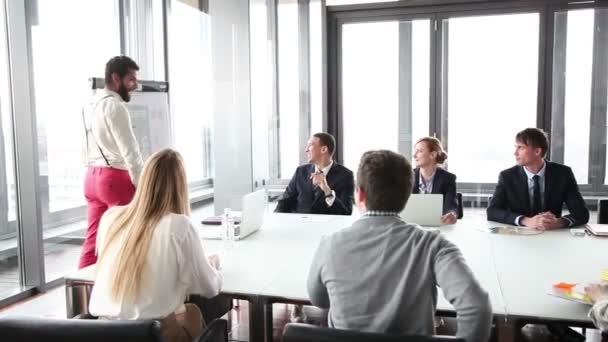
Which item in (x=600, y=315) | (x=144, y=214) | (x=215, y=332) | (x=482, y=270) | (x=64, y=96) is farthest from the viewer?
(x=64, y=96)

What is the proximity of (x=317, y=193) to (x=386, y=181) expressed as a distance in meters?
2.50

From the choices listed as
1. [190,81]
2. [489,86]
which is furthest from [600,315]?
[190,81]

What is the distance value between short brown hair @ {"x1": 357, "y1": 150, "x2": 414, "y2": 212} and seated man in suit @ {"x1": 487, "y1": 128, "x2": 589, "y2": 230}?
1.89 metres

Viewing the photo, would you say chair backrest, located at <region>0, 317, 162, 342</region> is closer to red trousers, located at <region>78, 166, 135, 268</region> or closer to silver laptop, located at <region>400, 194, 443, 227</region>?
silver laptop, located at <region>400, 194, 443, 227</region>

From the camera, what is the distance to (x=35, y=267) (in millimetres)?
4078

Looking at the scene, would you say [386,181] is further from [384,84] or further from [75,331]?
[384,84]

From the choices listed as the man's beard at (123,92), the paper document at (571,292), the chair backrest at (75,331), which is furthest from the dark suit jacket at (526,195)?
the man's beard at (123,92)

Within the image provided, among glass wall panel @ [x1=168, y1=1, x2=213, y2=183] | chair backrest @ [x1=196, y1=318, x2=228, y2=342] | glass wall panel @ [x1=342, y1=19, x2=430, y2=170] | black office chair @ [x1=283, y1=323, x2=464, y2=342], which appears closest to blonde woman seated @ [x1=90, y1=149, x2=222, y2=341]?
chair backrest @ [x1=196, y1=318, x2=228, y2=342]

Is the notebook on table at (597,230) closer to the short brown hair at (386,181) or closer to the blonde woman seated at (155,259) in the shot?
the short brown hair at (386,181)

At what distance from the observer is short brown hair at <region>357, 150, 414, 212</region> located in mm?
1495

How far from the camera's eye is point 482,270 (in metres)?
2.22

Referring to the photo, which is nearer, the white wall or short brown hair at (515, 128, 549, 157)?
short brown hair at (515, 128, 549, 157)

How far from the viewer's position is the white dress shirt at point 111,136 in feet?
11.9

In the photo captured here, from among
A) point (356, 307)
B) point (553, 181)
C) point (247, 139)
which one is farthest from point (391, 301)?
point (247, 139)
